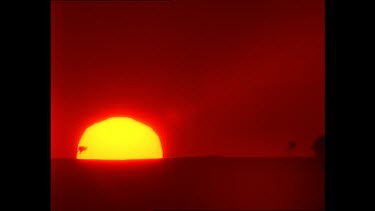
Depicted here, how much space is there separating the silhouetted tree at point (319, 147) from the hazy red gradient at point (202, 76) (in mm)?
22

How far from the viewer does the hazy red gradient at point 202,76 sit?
43.1 inches

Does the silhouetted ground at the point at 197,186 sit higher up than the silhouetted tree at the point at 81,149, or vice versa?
the silhouetted tree at the point at 81,149

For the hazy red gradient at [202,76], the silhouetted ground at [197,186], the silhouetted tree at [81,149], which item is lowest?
the silhouetted ground at [197,186]

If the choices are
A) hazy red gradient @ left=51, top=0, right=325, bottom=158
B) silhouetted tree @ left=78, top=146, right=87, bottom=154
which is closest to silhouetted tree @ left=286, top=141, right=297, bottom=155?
hazy red gradient @ left=51, top=0, right=325, bottom=158

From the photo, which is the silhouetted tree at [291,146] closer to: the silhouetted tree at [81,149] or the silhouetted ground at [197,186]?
the silhouetted ground at [197,186]

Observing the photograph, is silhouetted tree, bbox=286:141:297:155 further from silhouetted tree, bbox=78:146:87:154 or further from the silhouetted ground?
silhouetted tree, bbox=78:146:87:154

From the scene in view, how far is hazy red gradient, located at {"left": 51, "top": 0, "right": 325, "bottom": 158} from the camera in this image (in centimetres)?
110

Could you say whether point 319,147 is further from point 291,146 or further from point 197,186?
point 197,186

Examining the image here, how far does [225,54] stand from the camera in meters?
1.11

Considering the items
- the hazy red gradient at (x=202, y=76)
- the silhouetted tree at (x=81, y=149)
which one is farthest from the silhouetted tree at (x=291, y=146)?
the silhouetted tree at (x=81, y=149)

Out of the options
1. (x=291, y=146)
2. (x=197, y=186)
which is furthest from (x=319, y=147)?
(x=197, y=186)

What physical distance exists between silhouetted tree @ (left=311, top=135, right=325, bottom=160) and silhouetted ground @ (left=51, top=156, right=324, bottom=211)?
18mm
